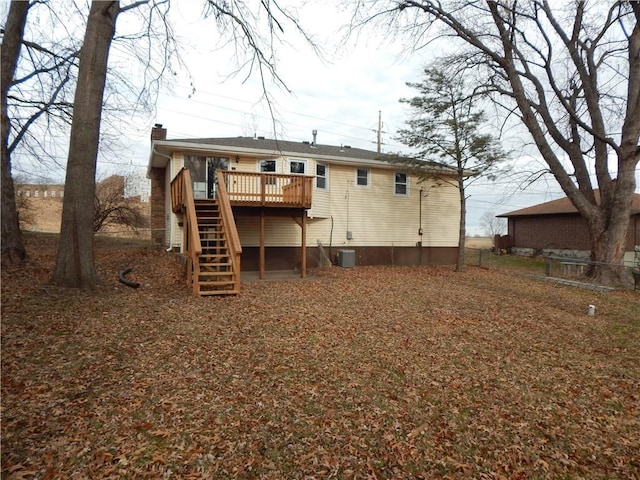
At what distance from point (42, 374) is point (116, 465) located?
193 cm

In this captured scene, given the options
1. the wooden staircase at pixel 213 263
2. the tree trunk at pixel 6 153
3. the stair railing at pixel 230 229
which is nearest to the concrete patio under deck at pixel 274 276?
the wooden staircase at pixel 213 263

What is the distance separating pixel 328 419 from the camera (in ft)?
11.4

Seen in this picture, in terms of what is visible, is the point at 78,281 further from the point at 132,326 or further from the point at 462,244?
the point at 462,244

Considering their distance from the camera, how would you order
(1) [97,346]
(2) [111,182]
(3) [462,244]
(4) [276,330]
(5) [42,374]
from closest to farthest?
1. (5) [42,374]
2. (1) [97,346]
3. (4) [276,330]
4. (3) [462,244]
5. (2) [111,182]

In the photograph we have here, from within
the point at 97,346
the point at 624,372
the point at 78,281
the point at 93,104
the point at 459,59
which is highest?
the point at 459,59

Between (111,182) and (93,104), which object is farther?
(111,182)

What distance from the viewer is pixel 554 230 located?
24.0m

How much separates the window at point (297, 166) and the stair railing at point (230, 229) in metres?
4.28

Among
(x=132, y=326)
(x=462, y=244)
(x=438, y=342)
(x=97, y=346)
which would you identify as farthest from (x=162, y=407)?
(x=462, y=244)

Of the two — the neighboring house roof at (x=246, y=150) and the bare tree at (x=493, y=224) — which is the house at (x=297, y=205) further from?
the bare tree at (x=493, y=224)

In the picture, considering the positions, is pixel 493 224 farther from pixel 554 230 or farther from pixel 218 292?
pixel 218 292

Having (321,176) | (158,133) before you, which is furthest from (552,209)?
(158,133)

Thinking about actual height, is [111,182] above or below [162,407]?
above

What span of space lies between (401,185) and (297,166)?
17.0 feet
